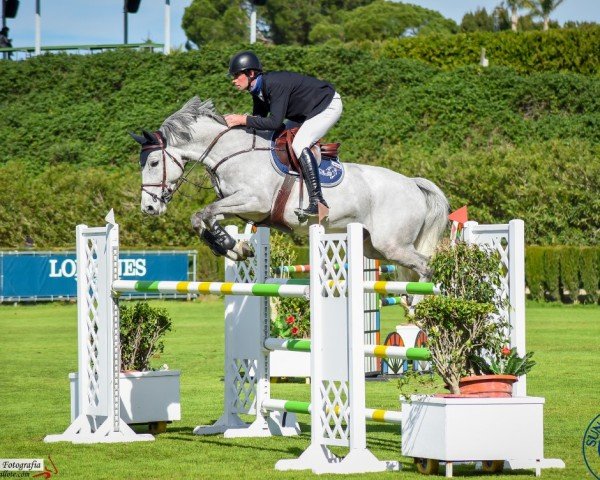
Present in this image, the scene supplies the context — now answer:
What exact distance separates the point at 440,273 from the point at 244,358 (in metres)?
2.26

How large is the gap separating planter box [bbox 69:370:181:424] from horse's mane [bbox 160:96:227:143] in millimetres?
1696

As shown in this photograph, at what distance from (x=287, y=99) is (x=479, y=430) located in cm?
303

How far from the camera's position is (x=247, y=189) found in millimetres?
7816

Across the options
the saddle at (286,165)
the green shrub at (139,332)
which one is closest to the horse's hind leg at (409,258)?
the saddle at (286,165)

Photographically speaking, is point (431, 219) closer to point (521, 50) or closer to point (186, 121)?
point (186, 121)

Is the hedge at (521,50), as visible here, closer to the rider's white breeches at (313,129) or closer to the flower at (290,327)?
the flower at (290,327)

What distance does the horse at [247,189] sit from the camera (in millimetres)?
7762

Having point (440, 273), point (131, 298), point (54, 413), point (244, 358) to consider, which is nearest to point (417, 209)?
point (244, 358)

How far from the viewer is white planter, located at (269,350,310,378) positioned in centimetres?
1118

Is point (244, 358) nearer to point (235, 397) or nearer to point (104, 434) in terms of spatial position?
point (235, 397)

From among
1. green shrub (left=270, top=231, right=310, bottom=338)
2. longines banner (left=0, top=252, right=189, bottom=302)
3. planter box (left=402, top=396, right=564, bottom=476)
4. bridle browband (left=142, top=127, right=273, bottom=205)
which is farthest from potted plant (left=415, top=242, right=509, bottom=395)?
longines banner (left=0, top=252, right=189, bottom=302)

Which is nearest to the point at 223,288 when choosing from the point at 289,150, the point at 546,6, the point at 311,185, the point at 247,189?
the point at 247,189

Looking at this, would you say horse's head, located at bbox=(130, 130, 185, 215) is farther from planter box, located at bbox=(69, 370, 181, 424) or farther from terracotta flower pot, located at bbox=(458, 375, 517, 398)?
terracotta flower pot, located at bbox=(458, 375, 517, 398)

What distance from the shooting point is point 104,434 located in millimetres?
7574
